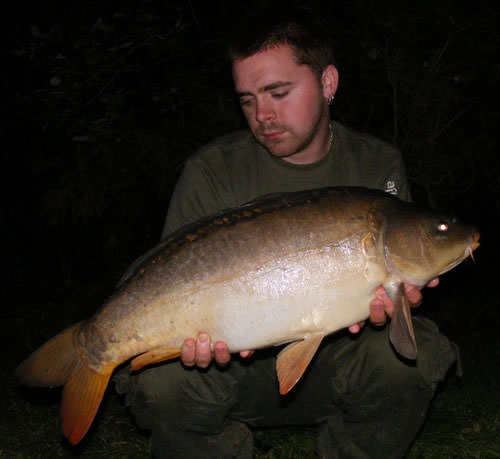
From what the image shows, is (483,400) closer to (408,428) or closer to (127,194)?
(408,428)

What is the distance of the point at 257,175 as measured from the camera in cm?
260

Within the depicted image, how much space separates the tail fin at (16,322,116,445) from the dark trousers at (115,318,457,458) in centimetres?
21

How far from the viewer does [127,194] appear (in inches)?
243

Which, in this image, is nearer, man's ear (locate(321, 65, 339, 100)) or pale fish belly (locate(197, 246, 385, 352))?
pale fish belly (locate(197, 246, 385, 352))

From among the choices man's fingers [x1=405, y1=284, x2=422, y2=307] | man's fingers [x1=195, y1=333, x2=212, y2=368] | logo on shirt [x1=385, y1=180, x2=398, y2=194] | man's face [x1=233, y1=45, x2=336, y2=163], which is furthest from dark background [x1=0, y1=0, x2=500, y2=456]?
man's fingers [x1=195, y1=333, x2=212, y2=368]

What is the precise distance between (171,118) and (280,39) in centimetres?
330

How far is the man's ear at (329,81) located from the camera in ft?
8.55

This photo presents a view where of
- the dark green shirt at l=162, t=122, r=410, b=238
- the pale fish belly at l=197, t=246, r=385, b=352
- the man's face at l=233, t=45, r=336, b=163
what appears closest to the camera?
the pale fish belly at l=197, t=246, r=385, b=352

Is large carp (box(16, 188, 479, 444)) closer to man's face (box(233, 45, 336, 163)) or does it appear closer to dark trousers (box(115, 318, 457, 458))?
dark trousers (box(115, 318, 457, 458))

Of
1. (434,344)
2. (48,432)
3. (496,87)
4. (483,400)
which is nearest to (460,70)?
(496,87)

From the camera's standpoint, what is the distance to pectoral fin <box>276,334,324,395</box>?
197 cm

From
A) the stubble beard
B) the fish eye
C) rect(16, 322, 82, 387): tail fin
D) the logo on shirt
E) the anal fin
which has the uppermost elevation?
the stubble beard

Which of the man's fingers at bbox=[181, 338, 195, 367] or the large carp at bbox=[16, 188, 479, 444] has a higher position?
the large carp at bbox=[16, 188, 479, 444]

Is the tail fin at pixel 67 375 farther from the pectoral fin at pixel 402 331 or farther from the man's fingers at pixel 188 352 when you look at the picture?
the pectoral fin at pixel 402 331
